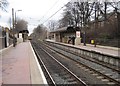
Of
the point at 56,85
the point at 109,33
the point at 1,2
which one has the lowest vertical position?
the point at 56,85

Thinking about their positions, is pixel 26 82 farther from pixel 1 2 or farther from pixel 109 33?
pixel 109 33

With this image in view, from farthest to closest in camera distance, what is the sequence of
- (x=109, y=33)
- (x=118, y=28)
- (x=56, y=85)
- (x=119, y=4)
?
(x=119, y=4) < (x=109, y=33) < (x=118, y=28) < (x=56, y=85)

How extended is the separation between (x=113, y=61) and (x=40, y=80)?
1046 centimetres

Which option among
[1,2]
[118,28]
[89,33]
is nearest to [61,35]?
[89,33]

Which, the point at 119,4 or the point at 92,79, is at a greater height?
the point at 119,4

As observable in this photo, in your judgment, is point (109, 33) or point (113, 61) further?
point (109, 33)

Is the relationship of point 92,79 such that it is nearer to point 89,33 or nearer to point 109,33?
point 109,33

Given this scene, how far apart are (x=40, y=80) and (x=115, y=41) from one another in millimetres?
22591

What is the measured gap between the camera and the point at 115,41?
30.6 meters

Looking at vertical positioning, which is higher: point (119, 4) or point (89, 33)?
point (119, 4)

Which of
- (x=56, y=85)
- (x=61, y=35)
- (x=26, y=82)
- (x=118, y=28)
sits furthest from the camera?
(x=61, y=35)

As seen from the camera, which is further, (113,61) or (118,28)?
(118,28)

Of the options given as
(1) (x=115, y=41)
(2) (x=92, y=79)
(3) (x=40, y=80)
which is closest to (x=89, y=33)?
(1) (x=115, y=41)

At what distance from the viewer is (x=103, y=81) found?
1188 cm
